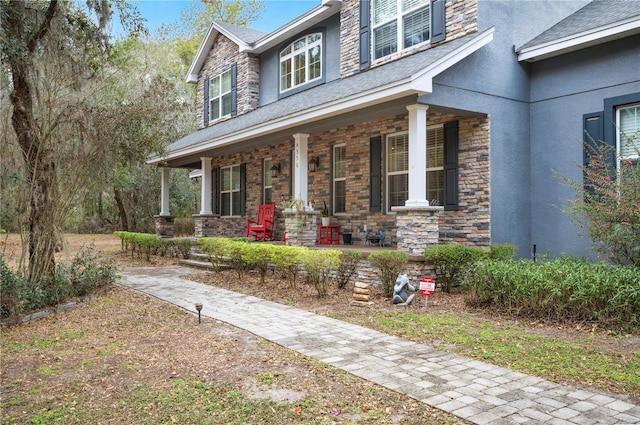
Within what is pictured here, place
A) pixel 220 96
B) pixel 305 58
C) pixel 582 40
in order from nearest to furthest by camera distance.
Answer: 1. pixel 582 40
2. pixel 305 58
3. pixel 220 96

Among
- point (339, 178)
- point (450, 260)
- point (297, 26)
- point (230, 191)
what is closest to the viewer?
point (450, 260)

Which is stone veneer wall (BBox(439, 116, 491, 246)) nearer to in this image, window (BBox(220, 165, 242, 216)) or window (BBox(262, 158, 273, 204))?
window (BBox(262, 158, 273, 204))

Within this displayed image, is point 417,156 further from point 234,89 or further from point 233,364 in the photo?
point 234,89

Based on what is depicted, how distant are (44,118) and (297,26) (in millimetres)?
7901

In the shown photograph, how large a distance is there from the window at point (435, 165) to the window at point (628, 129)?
Result: 2.98 metres

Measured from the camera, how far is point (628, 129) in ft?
27.6

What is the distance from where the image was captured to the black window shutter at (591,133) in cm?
859

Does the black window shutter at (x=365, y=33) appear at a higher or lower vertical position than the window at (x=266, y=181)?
higher

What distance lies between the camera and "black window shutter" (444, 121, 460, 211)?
31.2 feet

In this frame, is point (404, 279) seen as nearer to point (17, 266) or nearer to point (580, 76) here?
point (580, 76)

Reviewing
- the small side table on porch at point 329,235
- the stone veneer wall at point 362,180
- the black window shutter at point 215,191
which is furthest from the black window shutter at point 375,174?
the black window shutter at point 215,191

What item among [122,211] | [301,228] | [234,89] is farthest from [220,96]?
[122,211]

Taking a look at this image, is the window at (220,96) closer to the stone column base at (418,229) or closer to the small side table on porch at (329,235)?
the small side table on porch at (329,235)

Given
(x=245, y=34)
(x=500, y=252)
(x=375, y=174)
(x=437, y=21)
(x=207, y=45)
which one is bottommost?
(x=500, y=252)
